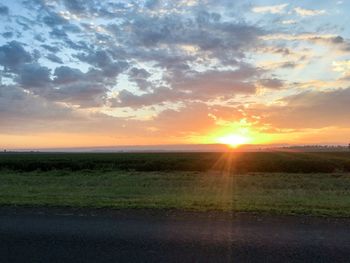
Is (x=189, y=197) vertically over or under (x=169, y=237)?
under

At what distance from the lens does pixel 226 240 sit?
A: 7.04 metres

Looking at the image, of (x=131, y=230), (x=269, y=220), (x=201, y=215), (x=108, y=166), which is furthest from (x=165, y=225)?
(x=108, y=166)

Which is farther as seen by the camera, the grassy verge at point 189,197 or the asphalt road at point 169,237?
the grassy verge at point 189,197

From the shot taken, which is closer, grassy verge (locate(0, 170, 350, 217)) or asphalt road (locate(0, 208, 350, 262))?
asphalt road (locate(0, 208, 350, 262))

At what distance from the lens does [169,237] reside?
7.31m

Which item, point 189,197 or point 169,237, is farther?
point 189,197

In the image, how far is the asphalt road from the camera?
6.21m

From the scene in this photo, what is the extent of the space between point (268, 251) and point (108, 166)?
4366 cm

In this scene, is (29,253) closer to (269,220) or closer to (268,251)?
(268,251)

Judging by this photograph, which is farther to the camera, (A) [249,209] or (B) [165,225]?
(A) [249,209]

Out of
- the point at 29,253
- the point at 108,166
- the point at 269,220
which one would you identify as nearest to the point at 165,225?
the point at 269,220

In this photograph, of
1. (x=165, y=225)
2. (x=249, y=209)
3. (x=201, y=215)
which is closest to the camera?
(x=165, y=225)

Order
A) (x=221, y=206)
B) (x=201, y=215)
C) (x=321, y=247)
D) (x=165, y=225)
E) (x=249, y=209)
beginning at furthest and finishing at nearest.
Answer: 1. (x=221, y=206)
2. (x=249, y=209)
3. (x=201, y=215)
4. (x=165, y=225)
5. (x=321, y=247)

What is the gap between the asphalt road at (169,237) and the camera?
20.4ft
